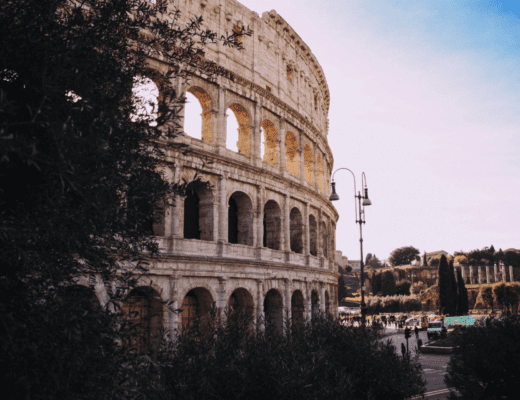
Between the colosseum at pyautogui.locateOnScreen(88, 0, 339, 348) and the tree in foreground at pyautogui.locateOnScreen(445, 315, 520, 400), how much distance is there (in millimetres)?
5591

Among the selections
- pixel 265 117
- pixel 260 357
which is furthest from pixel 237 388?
pixel 265 117

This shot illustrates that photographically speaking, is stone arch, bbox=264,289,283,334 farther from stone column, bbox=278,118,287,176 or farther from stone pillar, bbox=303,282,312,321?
stone column, bbox=278,118,287,176

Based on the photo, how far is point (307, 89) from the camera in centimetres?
2614

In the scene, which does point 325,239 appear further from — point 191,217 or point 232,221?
point 191,217

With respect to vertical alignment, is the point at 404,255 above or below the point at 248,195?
above

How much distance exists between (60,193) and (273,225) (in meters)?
17.1

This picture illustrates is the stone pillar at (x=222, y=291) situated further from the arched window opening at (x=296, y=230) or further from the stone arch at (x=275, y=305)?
the arched window opening at (x=296, y=230)

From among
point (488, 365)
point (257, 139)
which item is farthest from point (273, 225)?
point (488, 365)

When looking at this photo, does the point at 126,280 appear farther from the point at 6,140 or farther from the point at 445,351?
the point at 445,351

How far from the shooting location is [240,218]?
19719 mm

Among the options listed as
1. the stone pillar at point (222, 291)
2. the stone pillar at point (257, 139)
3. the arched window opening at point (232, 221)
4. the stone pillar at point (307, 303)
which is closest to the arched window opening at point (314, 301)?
the stone pillar at point (307, 303)

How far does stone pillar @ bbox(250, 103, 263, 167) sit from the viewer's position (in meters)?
19.9

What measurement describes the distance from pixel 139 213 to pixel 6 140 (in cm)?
220

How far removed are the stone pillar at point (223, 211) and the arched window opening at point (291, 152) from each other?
6460 millimetres
